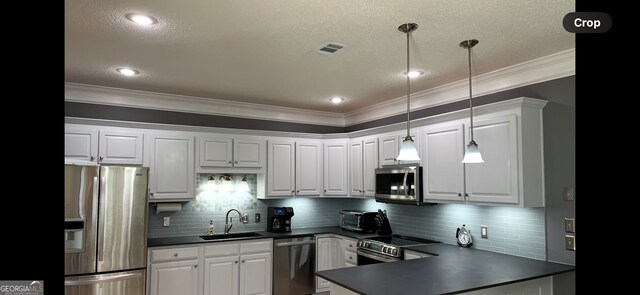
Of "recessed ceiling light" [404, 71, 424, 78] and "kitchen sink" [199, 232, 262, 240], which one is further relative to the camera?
"kitchen sink" [199, 232, 262, 240]

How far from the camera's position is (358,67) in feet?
11.4

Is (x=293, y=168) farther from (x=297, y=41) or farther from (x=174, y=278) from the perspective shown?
(x=297, y=41)

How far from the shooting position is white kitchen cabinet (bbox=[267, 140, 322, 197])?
16.4 ft

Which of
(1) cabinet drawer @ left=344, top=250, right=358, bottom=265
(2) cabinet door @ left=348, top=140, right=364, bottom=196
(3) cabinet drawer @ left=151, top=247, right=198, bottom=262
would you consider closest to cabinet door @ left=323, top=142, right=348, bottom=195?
(2) cabinet door @ left=348, top=140, right=364, bottom=196

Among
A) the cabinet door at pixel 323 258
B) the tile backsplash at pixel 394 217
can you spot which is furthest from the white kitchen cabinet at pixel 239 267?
the cabinet door at pixel 323 258

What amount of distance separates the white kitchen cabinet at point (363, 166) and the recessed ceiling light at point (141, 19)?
291cm

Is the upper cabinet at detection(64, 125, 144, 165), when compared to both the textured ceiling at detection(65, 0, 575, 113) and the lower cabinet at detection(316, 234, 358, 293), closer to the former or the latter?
the textured ceiling at detection(65, 0, 575, 113)

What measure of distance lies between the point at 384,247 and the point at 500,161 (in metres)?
1.42

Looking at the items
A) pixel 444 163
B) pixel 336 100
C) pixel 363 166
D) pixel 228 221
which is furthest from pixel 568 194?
pixel 228 221

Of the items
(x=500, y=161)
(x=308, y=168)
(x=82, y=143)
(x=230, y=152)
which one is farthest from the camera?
(x=308, y=168)

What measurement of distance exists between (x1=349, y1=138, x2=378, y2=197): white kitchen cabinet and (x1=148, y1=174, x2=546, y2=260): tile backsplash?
40 centimetres

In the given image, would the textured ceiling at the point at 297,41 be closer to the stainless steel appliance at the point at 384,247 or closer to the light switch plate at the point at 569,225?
the light switch plate at the point at 569,225

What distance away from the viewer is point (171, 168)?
171 inches

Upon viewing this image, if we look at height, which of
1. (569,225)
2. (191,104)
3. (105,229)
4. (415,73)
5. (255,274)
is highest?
(415,73)
